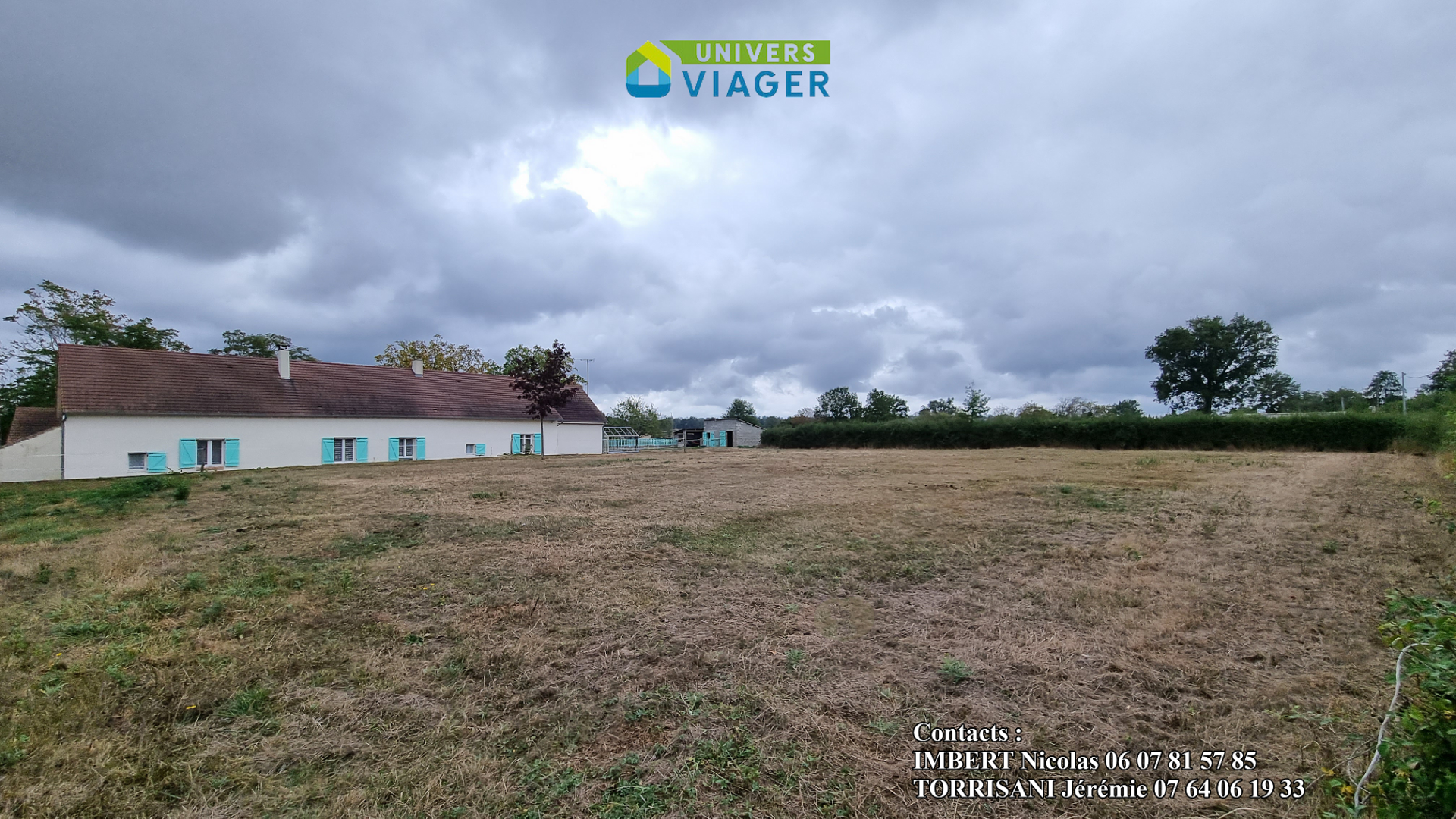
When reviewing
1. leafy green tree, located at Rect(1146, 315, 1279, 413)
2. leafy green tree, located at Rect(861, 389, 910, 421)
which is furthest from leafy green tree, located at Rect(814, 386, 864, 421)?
leafy green tree, located at Rect(1146, 315, 1279, 413)

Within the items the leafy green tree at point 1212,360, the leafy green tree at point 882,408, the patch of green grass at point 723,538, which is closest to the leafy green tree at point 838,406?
the leafy green tree at point 882,408

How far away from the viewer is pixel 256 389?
75.9 feet

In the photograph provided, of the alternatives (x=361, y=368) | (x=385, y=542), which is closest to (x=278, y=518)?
(x=385, y=542)

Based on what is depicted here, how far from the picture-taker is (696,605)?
169 inches

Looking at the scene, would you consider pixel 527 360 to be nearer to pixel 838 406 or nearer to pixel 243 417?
pixel 243 417

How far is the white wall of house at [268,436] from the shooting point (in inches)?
747

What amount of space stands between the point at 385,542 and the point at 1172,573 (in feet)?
27.6

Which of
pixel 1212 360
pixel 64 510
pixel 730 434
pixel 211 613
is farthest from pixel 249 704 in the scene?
pixel 1212 360

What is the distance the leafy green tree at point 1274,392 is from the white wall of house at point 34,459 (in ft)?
245

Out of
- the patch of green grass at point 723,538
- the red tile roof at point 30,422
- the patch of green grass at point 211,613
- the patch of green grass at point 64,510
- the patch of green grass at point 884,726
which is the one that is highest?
the red tile roof at point 30,422

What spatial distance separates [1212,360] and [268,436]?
66653 millimetres

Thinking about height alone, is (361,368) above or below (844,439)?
above

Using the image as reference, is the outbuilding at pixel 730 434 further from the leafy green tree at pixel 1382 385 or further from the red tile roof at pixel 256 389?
the leafy green tree at pixel 1382 385

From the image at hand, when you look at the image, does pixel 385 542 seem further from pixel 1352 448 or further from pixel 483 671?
pixel 1352 448
